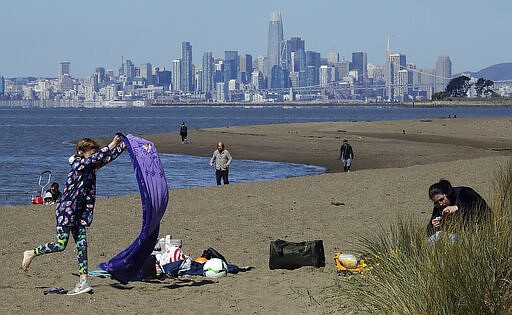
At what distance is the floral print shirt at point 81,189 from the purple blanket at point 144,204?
402mm

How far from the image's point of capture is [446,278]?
6406 millimetres

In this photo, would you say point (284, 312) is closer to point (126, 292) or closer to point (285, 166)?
point (126, 292)

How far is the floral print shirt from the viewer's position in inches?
348

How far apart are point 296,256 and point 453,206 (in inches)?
92.4

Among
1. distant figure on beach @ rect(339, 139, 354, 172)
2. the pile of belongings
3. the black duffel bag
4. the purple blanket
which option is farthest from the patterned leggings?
distant figure on beach @ rect(339, 139, 354, 172)

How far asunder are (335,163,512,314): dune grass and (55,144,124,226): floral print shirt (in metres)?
Result: 2.53

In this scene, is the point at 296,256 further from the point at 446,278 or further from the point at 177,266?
the point at 446,278

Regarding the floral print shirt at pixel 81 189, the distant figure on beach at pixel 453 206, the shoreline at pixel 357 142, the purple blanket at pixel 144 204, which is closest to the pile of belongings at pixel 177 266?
the purple blanket at pixel 144 204

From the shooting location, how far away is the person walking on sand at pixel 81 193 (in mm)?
8852

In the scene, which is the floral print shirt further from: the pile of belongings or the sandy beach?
the pile of belongings

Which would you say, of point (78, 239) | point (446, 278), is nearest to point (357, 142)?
point (78, 239)

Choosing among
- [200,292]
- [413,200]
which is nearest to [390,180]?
[413,200]

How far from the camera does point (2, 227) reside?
14.3 m

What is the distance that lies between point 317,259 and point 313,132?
51.1 meters
